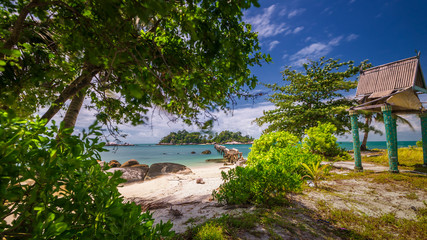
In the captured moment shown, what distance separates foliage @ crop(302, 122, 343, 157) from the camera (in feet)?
29.2

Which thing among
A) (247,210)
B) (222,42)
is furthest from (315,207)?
(222,42)

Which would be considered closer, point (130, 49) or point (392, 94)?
point (130, 49)

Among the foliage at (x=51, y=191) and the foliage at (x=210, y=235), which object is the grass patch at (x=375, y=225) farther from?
the foliage at (x=51, y=191)

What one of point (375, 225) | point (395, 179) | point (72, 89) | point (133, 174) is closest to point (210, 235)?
point (375, 225)

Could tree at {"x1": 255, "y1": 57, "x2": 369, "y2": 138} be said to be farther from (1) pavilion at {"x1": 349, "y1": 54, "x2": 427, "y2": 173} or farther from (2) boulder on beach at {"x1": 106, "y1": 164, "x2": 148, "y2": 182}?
(2) boulder on beach at {"x1": 106, "y1": 164, "x2": 148, "y2": 182}

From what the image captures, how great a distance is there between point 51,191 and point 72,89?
3370mm

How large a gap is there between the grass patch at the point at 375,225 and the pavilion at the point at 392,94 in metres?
4.45

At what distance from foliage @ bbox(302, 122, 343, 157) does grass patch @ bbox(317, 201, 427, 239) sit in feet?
20.6

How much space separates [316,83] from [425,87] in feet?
21.5

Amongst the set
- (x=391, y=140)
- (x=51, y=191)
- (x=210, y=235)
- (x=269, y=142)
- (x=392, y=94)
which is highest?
(x=392, y=94)

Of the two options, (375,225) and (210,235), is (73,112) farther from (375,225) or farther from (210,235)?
(375,225)

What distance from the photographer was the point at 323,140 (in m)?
8.84

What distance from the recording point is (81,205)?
3.58 ft

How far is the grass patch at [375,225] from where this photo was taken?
8.56 ft
